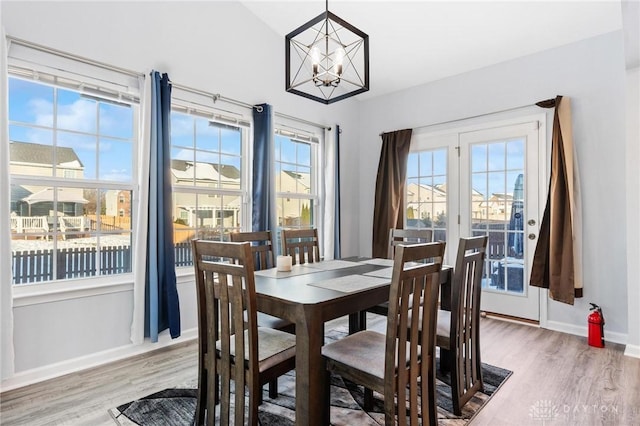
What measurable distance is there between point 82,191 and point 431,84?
3.89 m

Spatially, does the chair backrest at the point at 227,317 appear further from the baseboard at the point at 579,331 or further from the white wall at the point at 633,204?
the baseboard at the point at 579,331

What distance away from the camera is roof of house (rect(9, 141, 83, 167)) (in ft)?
8.00

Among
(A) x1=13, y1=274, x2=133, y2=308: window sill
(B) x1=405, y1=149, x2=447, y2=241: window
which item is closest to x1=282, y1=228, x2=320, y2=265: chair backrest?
(A) x1=13, y1=274, x2=133, y2=308: window sill

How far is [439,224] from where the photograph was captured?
4348 mm

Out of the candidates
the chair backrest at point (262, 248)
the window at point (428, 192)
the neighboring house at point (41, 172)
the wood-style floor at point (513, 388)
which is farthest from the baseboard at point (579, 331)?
the neighboring house at point (41, 172)

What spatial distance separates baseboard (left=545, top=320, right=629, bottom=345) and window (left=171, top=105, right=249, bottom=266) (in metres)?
3.32

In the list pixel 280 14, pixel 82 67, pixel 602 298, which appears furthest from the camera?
pixel 280 14

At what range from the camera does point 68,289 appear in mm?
2557

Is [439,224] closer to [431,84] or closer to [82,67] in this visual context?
[431,84]

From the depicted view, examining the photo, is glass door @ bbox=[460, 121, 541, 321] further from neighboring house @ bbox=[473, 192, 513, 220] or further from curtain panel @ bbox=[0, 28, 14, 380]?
curtain panel @ bbox=[0, 28, 14, 380]

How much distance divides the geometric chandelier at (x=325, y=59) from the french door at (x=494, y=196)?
134 cm

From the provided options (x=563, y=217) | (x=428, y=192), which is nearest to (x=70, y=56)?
(x=428, y=192)

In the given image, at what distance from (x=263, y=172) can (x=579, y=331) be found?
343 centimetres

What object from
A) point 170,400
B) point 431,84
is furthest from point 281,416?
point 431,84
